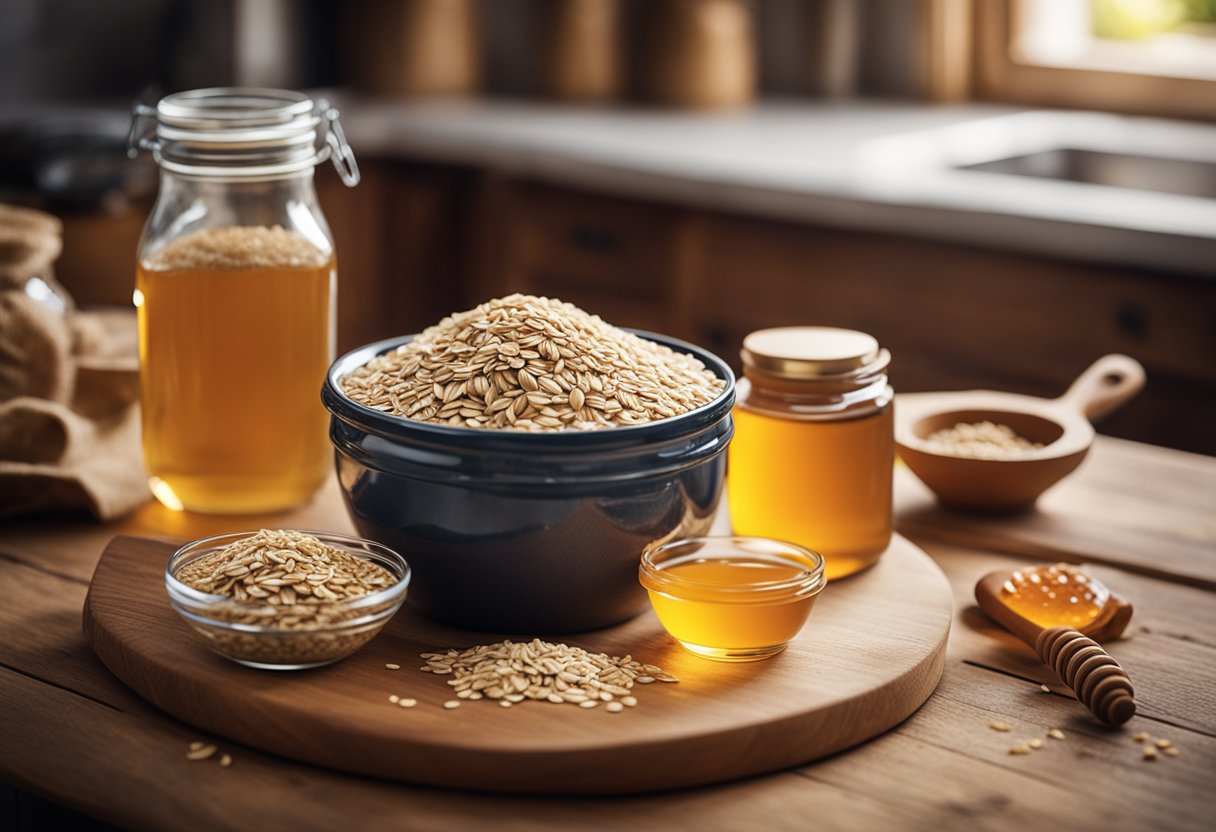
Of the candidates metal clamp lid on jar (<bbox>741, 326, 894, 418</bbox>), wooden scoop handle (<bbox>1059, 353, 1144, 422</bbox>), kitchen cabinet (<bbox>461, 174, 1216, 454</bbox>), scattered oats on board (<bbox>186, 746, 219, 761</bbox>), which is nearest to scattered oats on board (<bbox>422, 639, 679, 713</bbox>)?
scattered oats on board (<bbox>186, 746, 219, 761</bbox>)

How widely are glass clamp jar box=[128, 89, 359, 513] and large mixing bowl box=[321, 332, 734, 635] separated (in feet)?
0.69

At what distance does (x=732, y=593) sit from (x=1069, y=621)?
32cm

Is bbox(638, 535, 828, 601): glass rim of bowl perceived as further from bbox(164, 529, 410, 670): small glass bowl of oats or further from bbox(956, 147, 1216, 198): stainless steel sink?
bbox(956, 147, 1216, 198): stainless steel sink

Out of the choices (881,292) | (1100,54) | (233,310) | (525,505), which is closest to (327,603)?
(525,505)

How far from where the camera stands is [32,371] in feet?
4.68

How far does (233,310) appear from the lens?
1.28 metres

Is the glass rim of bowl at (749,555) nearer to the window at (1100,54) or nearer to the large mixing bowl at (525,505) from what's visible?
the large mixing bowl at (525,505)

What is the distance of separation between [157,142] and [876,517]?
2.36ft

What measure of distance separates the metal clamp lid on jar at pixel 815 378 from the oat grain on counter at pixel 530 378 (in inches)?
1.9

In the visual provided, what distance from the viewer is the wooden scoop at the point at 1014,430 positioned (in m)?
1.37

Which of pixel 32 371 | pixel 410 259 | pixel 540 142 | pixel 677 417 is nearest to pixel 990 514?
pixel 677 417

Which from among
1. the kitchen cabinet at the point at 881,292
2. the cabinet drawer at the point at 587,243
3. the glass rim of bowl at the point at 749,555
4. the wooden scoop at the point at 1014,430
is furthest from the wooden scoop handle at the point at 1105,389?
the cabinet drawer at the point at 587,243

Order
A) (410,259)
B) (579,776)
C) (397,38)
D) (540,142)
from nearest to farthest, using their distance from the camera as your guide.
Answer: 1. (579,776)
2. (540,142)
3. (410,259)
4. (397,38)

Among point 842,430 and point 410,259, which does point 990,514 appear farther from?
point 410,259
